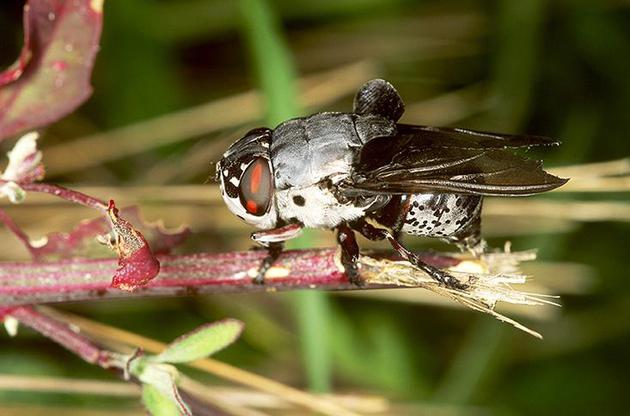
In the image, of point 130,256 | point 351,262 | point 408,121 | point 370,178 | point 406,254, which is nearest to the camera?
point 130,256

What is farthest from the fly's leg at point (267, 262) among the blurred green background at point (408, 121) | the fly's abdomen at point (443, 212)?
the blurred green background at point (408, 121)

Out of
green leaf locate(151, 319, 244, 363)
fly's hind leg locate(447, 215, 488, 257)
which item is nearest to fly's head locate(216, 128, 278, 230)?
green leaf locate(151, 319, 244, 363)

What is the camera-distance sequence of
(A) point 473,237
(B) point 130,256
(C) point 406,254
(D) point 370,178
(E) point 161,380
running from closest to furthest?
(B) point 130,256
(E) point 161,380
(C) point 406,254
(D) point 370,178
(A) point 473,237

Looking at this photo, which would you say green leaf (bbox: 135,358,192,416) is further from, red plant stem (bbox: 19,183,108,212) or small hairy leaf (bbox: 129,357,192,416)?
red plant stem (bbox: 19,183,108,212)

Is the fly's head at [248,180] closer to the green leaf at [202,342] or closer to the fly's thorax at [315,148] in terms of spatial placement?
the fly's thorax at [315,148]

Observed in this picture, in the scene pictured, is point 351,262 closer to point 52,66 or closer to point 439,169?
point 439,169

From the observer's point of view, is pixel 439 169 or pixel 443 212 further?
pixel 443 212

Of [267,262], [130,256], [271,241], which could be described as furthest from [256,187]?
[130,256]
